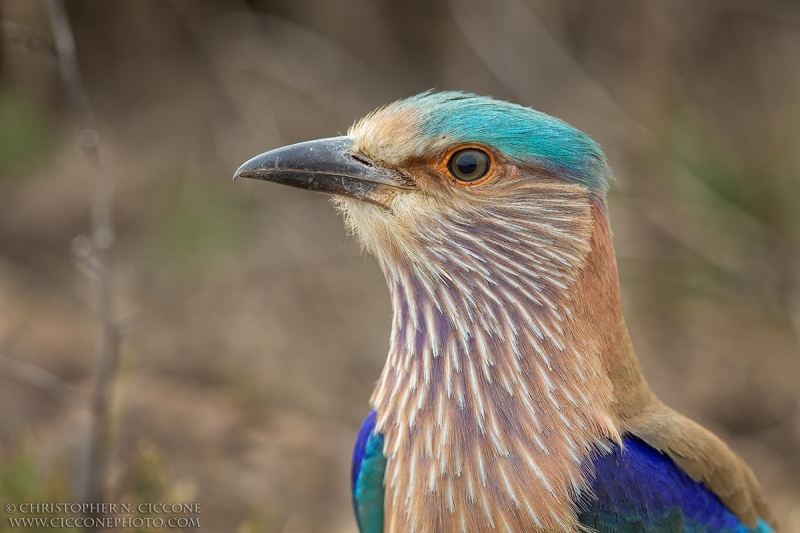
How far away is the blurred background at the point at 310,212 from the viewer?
520 centimetres

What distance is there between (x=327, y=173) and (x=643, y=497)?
4.82 feet

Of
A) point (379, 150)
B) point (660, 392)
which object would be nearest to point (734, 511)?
point (379, 150)

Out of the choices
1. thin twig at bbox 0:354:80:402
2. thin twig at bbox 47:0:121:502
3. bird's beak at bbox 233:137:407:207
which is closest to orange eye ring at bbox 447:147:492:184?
bird's beak at bbox 233:137:407:207

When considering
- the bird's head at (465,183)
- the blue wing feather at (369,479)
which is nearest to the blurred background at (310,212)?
the blue wing feather at (369,479)

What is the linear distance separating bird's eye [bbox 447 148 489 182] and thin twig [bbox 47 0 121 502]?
1.70m

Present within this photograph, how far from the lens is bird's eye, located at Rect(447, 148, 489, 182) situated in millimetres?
2600

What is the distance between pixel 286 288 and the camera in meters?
7.14

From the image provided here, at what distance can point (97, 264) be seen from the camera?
343cm

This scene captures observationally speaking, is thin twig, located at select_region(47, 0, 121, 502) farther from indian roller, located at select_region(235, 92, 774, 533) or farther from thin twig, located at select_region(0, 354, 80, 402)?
indian roller, located at select_region(235, 92, 774, 533)

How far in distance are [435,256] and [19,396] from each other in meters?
3.63

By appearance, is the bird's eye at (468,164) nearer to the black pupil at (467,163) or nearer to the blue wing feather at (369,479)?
the black pupil at (467,163)

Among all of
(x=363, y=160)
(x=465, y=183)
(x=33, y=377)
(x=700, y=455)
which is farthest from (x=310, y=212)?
(x=700, y=455)

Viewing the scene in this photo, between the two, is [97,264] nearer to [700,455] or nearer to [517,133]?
[517,133]

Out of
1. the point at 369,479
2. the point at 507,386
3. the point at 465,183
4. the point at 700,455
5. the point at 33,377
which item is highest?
the point at 33,377
